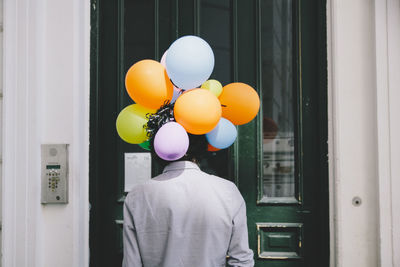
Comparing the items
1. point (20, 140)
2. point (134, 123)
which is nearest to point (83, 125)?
point (20, 140)

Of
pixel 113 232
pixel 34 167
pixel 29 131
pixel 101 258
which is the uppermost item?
pixel 29 131

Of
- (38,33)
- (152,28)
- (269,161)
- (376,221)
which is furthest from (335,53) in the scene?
(38,33)

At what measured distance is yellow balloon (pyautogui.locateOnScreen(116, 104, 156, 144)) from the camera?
1.60 metres

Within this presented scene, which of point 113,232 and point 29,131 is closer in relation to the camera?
point 29,131

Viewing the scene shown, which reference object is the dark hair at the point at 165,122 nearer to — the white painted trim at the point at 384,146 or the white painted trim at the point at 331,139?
the white painted trim at the point at 331,139

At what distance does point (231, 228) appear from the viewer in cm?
148

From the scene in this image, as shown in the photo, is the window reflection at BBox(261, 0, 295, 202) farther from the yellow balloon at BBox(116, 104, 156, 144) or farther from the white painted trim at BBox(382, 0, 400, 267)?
the yellow balloon at BBox(116, 104, 156, 144)

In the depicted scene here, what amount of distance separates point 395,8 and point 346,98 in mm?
580

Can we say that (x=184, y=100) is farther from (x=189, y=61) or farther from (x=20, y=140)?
(x=20, y=140)

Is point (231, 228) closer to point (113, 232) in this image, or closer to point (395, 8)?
point (113, 232)

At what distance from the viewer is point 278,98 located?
223 cm

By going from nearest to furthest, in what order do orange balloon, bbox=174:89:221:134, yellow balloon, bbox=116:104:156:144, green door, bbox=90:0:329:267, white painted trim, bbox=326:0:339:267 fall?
orange balloon, bbox=174:89:221:134, yellow balloon, bbox=116:104:156:144, white painted trim, bbox=326:0:339:267, green door, bbox=90:0:329:267

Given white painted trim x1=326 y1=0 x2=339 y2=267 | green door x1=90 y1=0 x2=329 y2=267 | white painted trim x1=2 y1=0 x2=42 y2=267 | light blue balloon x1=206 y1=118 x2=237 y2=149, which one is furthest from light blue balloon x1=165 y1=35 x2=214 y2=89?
white painted trim x1=2 y1=0 x2=42 y2=267

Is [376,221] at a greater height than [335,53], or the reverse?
[335,53]
